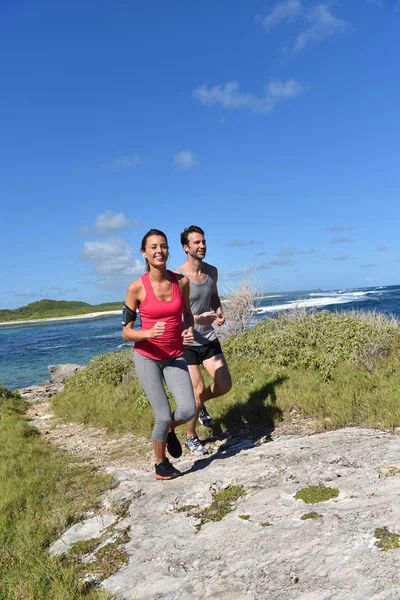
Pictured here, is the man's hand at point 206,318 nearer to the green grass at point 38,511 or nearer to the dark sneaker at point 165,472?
the dark sneaker at point 165,472

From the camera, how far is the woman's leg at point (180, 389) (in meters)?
4.38

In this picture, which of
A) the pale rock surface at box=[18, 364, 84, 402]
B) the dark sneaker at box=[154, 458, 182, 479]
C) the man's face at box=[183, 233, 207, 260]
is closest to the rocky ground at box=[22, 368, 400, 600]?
the dark sneaker at box=[154, 458, 182, 479]

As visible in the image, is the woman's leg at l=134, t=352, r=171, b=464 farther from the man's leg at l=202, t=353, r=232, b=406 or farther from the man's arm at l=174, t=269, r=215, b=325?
the man's leg at l=202, t=353, r=232, b=406

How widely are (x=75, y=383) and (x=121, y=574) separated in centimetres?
A: 874

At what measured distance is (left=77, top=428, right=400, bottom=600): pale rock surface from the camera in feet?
7.36

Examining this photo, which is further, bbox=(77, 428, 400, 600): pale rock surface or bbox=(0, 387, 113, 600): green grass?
bbox=(0, 387, 113, 600): green grass

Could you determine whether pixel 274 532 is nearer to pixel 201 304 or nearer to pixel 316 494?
pixel 316 494

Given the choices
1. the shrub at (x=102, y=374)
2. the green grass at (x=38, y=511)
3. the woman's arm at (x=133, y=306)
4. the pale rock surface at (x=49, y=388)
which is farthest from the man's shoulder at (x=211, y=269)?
the pale rock surface at (x=49, y=388)

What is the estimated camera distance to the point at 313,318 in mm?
10250

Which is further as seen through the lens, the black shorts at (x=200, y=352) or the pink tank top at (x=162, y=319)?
the black shorts at (x=200, y=352)

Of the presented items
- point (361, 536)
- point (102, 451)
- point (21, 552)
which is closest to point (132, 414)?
point (102, 451)

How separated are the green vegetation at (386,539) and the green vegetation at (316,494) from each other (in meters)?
0.62

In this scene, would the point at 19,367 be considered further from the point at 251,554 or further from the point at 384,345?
the point at 251,554

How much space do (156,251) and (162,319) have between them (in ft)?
2.23
